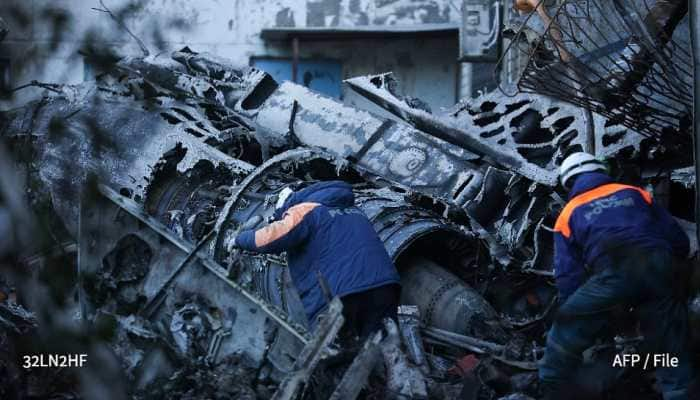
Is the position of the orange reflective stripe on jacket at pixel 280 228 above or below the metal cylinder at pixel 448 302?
above

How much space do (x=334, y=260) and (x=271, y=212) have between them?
1252mm

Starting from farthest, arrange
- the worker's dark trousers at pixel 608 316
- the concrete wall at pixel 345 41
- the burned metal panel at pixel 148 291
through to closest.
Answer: the concrete wall at pixel 345 41 < the burned metal panel at pixel 148 291 < the worker's dark trousers at pixel 608 316

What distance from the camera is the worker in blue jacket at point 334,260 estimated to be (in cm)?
545

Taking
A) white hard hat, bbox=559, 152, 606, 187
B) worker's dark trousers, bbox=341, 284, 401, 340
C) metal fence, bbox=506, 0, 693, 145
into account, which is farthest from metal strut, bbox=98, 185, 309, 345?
metal fence, bbox=506, 0, 693, 145

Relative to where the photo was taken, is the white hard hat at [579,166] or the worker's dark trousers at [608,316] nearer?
the worker's dark trousers at [608,316]

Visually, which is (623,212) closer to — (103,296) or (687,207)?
(687,207)

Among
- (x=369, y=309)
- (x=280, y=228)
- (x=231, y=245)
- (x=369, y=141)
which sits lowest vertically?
(x=369, y=309)

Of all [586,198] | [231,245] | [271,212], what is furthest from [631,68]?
[231,245]

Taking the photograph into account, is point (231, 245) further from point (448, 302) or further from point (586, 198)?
point (586, 198)

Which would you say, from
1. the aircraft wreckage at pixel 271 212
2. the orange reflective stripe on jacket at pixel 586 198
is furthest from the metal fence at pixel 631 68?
the aircraft wreckage at pixel 271 212

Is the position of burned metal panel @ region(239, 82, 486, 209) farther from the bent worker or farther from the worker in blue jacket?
the bent worker

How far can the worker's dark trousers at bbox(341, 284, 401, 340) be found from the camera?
216 inches

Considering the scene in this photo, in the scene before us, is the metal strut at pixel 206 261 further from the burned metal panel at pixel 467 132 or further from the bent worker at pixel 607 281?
the burned metal panel at pixel 467 132

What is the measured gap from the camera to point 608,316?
481cm
